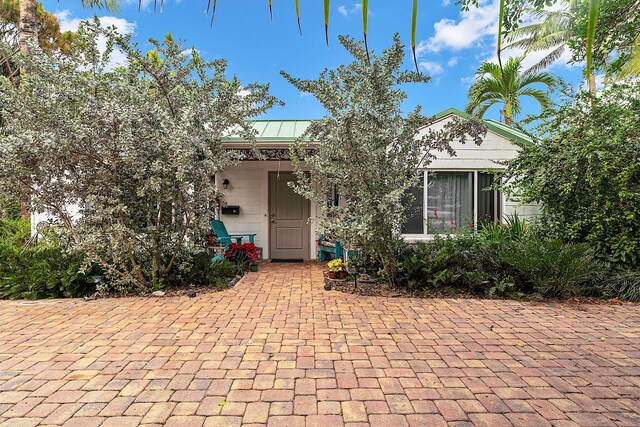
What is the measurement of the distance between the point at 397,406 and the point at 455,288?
3621 millimetres

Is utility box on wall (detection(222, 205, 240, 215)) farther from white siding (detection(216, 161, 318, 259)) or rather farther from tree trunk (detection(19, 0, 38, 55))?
tree trunk (detection(19, 0, 38, 55))

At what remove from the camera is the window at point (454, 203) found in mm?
8094

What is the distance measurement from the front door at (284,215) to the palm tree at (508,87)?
9182 mm

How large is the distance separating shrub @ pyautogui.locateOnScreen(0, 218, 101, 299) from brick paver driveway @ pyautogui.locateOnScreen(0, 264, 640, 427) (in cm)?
39

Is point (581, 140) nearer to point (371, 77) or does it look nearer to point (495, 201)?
point (495, 201)

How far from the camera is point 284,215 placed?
9.41m

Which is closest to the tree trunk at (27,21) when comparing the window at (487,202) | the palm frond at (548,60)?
the window at (487,202)

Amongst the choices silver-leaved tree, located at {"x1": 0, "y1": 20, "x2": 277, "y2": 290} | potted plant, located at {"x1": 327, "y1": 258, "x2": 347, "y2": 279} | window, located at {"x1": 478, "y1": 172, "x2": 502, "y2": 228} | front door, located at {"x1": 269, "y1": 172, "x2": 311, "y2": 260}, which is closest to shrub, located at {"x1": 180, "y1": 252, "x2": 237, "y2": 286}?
silver-leaved tree, located at {"x1": 0, "y1": 20, "x2": 277, "y2": 290}

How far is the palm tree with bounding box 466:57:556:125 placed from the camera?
1459 cm

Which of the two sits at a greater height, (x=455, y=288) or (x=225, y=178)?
(x=225, y=178)

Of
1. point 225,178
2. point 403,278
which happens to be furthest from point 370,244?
point 225,178

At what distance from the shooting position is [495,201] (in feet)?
26.9

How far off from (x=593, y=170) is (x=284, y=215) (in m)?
6.29

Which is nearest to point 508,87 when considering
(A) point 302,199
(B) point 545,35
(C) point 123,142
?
(B) point 545,35
